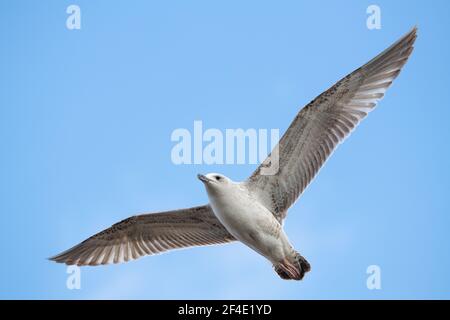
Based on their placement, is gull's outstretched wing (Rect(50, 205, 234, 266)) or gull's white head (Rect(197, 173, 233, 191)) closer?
gull's white head (Rect(197, 173, 233, 191))

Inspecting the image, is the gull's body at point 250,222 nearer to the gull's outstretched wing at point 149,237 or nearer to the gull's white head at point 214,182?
the gull's white head at point 214,182

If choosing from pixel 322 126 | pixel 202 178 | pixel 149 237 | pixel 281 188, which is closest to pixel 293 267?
pixel 281 188

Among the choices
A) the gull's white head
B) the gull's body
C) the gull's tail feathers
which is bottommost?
the gull's tail feathers

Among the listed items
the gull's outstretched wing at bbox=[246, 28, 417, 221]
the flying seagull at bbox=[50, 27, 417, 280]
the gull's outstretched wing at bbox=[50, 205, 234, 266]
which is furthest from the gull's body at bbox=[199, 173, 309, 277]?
the gull's outstretched wing at bbox=[50, 205, 234, 266]

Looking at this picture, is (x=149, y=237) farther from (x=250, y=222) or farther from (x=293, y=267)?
(x=293, y=267)

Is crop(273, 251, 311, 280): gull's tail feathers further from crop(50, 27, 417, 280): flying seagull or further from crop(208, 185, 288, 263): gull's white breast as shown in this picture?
crop(208, 185, 288, 263): gull's white breast

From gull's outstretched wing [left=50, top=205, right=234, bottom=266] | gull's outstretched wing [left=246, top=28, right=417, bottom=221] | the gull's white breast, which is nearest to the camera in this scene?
the gull's white breast

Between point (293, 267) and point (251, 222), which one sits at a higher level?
point (251, 222)

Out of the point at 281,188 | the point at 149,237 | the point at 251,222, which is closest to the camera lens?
the point at 251,222
